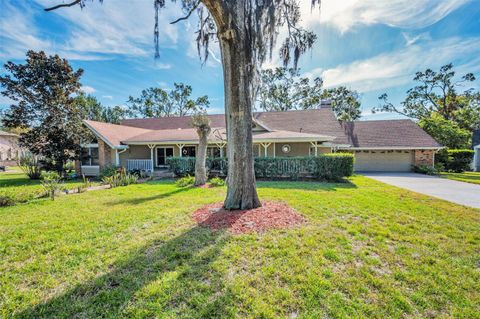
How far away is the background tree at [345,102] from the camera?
30625 millimetres

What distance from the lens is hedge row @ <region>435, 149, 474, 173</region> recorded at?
16969 mm

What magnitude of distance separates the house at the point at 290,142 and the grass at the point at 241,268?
9.59 metres

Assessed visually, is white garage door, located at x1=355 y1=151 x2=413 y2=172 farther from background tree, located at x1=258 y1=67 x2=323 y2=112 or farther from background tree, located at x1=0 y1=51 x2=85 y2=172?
background tree, located at x1=0 y1=51 x2=85 y2=172

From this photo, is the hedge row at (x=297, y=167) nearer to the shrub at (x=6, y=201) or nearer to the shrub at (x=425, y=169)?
the shrub at (x=6, y=201)

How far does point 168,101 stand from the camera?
124 feet

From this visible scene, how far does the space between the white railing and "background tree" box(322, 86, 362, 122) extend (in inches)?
1046

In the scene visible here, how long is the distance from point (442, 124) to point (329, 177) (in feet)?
60.6

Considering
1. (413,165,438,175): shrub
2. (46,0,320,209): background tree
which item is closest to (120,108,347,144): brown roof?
(413,165,438,175): shrub

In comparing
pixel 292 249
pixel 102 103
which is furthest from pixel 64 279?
pixel 102 103

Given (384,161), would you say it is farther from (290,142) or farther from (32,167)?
(32,167)

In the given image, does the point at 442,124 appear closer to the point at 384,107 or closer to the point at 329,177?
the point at 384,107

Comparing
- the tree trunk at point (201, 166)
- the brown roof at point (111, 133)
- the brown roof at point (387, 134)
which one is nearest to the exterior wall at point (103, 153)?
the brown roof at point (111, 133)

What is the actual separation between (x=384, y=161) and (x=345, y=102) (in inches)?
666

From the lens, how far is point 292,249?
349 centimetres
